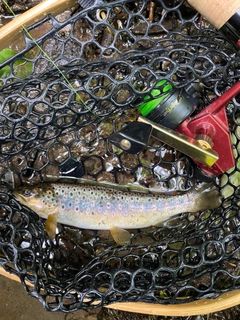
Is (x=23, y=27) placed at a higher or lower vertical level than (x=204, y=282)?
higher

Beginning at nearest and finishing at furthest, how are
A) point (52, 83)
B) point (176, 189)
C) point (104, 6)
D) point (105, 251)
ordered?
point (52, 83) < point (104, 6) < point (105, 251) < point (176, 189)

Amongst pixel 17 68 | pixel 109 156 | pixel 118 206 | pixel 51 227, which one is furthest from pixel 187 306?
pixel 17 68

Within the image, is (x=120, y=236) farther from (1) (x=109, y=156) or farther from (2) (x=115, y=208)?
(1) (x=109, y=156)

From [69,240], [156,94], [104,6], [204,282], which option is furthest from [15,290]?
[104,6]

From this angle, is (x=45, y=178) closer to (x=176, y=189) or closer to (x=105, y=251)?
(x=105, y=251)

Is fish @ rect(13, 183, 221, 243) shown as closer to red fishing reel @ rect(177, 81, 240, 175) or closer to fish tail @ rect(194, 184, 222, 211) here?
fish tail @ rect(194, 184, 222, 211)

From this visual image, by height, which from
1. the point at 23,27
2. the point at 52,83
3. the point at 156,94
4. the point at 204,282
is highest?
the point at 23,27
